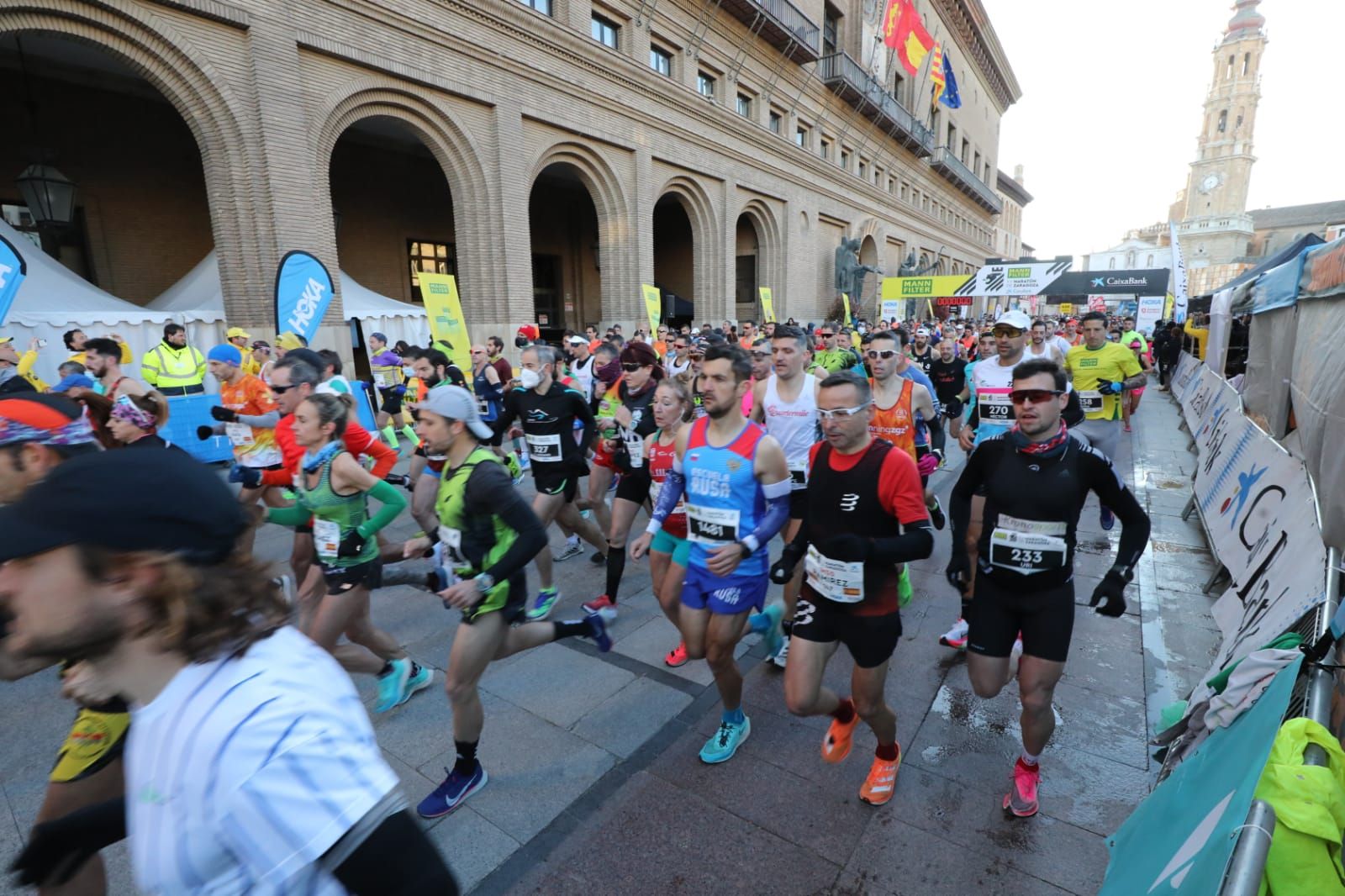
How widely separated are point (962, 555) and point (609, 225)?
17.8m

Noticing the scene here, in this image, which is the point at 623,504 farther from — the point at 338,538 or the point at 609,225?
the point at 609,225

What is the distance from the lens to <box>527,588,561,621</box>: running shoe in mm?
4902

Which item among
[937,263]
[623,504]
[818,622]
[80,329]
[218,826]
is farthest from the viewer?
[937,263]

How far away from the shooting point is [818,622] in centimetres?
290

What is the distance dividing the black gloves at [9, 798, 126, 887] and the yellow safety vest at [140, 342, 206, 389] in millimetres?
9828

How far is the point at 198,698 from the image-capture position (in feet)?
3.41

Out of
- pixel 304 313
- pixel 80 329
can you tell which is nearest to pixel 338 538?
pixel 304 313

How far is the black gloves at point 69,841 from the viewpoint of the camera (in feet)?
4.42

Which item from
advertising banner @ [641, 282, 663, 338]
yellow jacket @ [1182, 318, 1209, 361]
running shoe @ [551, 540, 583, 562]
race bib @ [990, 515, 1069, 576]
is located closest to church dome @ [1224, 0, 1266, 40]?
yellow jacket @ [1182, 318, 1209, 361]

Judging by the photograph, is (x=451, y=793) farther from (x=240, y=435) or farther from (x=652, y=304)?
(x=652, y=304)

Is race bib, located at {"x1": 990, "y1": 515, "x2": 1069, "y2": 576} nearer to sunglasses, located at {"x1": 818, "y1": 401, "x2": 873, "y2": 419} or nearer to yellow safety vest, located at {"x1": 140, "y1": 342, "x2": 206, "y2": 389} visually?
sunglasses, located at {"x1": 818, "y1": 401, "x2": 873, "y2": 419}

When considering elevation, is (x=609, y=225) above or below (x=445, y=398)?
above

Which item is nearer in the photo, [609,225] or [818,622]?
[818,622]

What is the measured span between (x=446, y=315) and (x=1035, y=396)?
11.2 m
